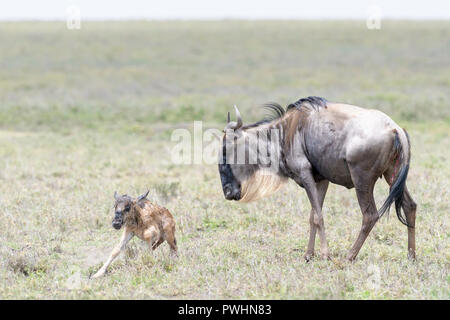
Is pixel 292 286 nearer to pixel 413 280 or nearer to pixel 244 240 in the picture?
pixel 413 280

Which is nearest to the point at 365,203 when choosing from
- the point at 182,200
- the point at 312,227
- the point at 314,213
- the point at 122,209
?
the point at 314,213

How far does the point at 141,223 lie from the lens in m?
7.55

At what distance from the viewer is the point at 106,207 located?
34.4 feet

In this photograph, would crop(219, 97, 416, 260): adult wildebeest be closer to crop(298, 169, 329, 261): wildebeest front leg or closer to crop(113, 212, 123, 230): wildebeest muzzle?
crop(298, 169, 329, 261): wildebeest front leg

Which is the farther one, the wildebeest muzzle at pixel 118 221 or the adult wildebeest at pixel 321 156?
the adult wildebeest at pixel 321 156

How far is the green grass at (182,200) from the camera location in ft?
22.6

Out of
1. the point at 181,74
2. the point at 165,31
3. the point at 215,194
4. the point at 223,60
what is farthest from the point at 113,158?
the point at 165,31

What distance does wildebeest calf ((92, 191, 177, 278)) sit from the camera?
731 centimetres

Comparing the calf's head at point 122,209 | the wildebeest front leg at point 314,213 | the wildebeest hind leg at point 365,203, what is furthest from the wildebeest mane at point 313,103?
the calf's head at point 122,209

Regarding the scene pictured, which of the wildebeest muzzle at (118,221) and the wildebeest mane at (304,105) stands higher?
the wildebeest mane at (304,105)

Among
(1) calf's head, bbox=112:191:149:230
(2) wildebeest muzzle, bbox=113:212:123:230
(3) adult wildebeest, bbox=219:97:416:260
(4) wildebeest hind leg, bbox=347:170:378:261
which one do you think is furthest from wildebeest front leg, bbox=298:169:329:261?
(2) wildebeest muzzle, bbox=113:212:123:230

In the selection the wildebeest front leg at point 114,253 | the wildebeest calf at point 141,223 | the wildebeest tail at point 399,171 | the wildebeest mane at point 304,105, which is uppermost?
the wildebeest mane at point 304,105

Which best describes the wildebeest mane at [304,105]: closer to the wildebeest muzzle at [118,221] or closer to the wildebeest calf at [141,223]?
the wildebeest calf at [141,223]

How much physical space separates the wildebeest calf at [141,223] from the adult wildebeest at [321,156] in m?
0.90
